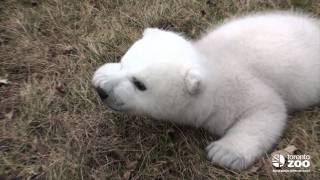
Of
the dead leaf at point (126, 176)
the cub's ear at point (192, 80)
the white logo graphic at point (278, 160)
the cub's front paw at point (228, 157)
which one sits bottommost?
the dead leaf at point (126, 176)

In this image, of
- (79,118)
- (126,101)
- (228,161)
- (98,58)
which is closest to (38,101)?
(79,118)

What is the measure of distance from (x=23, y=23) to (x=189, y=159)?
8.28 feet

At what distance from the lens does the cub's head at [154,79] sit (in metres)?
3.92

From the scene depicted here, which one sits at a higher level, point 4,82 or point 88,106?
point 88,106

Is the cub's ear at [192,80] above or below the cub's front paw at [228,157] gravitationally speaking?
above

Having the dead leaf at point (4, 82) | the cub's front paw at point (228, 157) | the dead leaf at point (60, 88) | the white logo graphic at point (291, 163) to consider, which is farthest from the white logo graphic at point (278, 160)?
the dead leaf at point (4, 82)

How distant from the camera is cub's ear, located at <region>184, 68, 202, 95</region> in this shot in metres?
3.86

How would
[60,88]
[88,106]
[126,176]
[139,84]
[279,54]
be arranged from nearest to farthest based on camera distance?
[139,84] < [126,176] < [279,54] < [88,106] < [60,88]

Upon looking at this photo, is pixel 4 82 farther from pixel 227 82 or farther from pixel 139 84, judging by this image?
pixel 227 82

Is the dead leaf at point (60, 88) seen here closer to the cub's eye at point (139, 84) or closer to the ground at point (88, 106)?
the ground at point (88, 106)

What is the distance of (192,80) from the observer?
3.86 m

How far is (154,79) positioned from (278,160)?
44.2 inches

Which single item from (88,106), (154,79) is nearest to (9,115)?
(88,106)

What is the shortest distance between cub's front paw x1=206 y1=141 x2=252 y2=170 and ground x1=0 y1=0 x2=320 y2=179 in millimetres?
56
